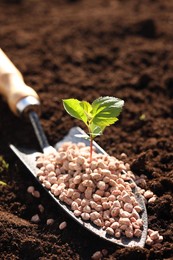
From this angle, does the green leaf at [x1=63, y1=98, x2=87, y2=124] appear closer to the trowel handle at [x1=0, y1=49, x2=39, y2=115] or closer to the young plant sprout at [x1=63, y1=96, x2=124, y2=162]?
the young plant sprout at [x1=63, y1=96, x2=124, y2=162]

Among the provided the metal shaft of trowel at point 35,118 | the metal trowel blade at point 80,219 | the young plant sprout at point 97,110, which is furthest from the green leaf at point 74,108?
the metal shaft of trowel at point 35,118

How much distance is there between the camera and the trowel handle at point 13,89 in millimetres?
2738

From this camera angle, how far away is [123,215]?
7.53ft

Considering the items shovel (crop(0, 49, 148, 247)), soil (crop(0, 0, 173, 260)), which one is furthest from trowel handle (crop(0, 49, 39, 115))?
soil (crop(0, 0, 173, 260))

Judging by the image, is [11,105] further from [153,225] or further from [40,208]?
[153,225]

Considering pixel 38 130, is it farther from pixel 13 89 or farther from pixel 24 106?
pixel 13 89

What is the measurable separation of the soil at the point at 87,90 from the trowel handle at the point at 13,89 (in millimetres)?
190

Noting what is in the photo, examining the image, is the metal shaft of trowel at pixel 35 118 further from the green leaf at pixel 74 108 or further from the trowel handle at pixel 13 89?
the green leaf at pixel 74 108

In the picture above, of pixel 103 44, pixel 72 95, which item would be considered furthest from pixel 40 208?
pixel 103 44

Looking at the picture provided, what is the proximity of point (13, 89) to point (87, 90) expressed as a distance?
1.93 feet

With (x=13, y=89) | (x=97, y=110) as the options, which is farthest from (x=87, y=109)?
(x=13, y=89)

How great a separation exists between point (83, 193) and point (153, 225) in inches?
14.4

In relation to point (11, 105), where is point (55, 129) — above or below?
below

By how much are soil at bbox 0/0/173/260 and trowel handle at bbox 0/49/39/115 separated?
0.62 ft
